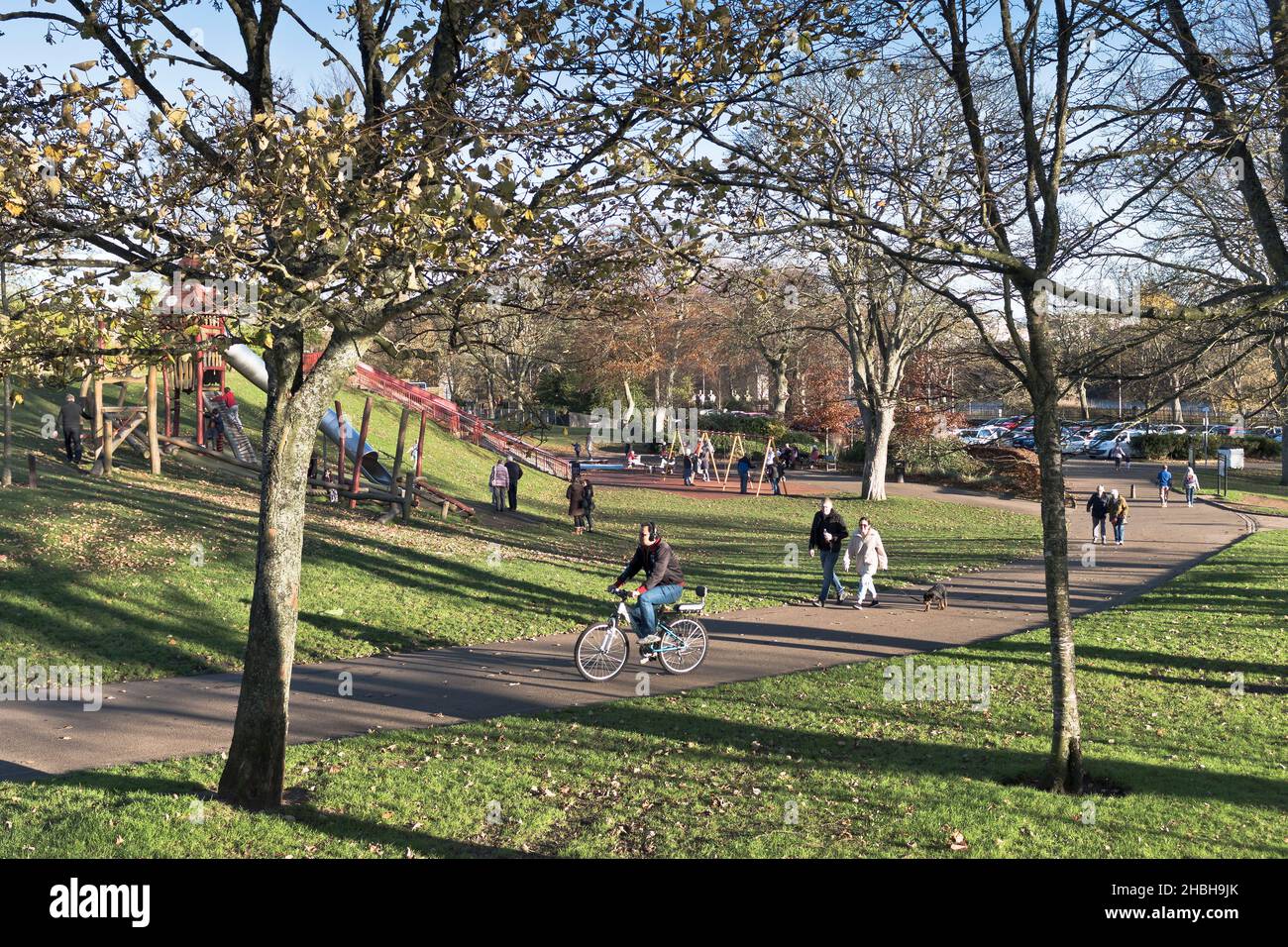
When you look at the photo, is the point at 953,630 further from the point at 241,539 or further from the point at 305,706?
the point at 241,539

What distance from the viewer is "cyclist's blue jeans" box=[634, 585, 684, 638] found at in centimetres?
1169

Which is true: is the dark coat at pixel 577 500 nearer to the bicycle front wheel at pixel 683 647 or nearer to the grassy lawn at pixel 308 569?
the grassy lawn at pixel 308 569

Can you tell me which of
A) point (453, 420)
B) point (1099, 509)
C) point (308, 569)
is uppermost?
point (453, 420)

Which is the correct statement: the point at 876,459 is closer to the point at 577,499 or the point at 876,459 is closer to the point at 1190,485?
the point at 1190,485

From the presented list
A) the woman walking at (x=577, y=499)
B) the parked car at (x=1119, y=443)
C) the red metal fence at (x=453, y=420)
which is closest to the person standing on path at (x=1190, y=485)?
the parked car at (x=1119, y=443)

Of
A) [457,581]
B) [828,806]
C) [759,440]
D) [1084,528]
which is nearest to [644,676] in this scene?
[828,806]

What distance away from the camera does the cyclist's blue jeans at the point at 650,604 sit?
11.7 m

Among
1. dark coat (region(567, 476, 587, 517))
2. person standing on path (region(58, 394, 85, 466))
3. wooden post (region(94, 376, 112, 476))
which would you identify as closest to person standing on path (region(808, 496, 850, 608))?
dark coat (region(567, 476, 587, 517))

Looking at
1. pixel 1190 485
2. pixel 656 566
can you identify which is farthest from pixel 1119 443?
pixel 656 566

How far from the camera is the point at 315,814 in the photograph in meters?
6.95

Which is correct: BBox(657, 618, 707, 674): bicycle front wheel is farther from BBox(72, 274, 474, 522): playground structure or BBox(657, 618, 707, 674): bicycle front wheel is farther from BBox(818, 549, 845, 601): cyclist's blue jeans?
BBox(72, 274, 474, 522): playground structure

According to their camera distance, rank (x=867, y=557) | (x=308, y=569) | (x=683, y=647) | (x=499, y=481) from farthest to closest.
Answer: (x=499, y=481), (x=867, y=557), (x=308, y=569), (x=683, y=647)

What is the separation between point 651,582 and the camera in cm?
1171

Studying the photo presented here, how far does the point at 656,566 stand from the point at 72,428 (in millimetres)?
16128
